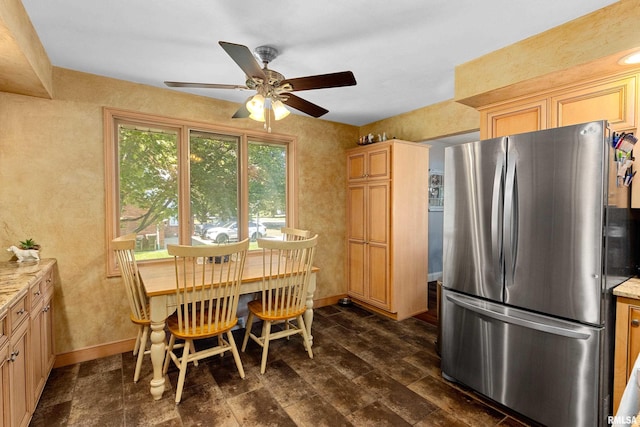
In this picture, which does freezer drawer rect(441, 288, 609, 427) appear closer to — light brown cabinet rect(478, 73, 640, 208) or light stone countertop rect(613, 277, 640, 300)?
light stone countertop rect(613, 277, 640, 300)

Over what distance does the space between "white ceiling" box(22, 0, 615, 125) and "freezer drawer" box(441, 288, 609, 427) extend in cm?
180

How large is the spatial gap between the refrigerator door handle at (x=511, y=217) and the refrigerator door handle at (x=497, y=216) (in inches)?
1.5

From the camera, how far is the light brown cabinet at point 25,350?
1.47 metres

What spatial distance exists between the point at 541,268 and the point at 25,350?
3.07 meters

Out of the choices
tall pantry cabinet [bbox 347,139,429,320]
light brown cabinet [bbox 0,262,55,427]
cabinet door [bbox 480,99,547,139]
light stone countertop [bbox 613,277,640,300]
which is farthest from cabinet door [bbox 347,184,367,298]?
light brown cabinet [bbox 0,262,55,427]

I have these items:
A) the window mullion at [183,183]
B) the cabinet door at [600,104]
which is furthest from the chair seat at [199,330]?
the cabinet door at [600,104]

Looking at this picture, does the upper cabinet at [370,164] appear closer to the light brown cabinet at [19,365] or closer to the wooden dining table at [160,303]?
the wooden dining table at [160,303]

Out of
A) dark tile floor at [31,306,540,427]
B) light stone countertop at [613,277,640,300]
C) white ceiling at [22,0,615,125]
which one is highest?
white ceiling at [22,0,615,125]

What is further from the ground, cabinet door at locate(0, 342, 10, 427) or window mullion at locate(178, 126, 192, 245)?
window mullion at locate(178, 126, 192, 245)

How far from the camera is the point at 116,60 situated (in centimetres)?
236

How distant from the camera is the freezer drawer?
1622mm

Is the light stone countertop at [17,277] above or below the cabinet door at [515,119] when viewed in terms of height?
below

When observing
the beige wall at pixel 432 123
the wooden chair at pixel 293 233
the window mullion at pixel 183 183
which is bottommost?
the wooden chair at pixel 293 233

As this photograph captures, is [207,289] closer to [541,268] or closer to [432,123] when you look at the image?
[541,268]
